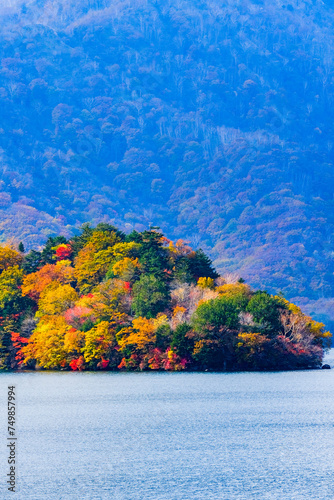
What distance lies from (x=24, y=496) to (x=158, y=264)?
7972 centimetres

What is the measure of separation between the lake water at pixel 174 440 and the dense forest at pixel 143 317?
13.5m

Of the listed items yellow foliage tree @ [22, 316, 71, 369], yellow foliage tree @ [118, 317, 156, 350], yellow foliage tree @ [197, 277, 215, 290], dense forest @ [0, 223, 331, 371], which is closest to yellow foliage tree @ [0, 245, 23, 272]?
dense forest @ [0, 223, 331, 371]

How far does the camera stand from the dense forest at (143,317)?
103 meters

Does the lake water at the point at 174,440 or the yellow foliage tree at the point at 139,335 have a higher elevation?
the yellow foliage tree at the point at 139,335

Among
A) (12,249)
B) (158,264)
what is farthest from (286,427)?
(12,249)

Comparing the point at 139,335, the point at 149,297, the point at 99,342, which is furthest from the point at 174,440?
the point at 149,297

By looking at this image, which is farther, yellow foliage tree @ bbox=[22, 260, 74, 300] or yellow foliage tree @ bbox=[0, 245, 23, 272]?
yellow foliage tree @ bbox=[0, 245, 23, 272]

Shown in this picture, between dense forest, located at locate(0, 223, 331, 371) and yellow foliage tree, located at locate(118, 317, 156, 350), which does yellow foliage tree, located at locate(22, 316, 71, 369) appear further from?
yellow foliage tree, located at locate(118, 317, 156, 350)

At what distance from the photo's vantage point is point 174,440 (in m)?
54.4

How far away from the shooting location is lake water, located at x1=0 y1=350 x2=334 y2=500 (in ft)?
139

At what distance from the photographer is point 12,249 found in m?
138

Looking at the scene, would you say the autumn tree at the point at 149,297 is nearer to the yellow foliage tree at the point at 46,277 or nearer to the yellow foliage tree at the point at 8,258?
the yellow foliage tree at the point at 46,277

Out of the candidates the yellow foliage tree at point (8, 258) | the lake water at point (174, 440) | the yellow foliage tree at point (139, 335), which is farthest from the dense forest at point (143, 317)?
the lake water at point (174, 440)

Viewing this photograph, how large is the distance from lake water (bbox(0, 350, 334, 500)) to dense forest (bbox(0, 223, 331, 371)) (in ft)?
44.3
